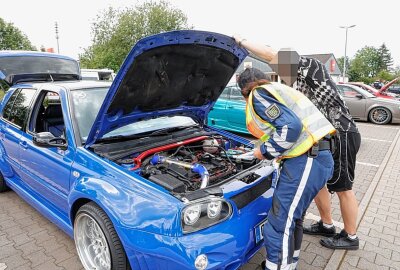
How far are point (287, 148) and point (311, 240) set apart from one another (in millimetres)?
1613

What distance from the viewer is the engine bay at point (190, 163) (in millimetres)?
2362

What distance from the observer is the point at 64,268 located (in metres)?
2.65

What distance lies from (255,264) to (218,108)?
578 centimetres

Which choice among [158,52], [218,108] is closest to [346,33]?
[218,108]

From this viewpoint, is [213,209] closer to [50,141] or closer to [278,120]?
[278,120]

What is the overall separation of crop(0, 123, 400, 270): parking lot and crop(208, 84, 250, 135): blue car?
3.49m

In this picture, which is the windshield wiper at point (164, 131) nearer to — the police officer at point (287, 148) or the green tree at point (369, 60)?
the police officer at point (287, 148)

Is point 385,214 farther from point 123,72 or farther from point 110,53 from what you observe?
point 110,53

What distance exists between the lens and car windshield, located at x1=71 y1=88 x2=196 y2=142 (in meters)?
2.81

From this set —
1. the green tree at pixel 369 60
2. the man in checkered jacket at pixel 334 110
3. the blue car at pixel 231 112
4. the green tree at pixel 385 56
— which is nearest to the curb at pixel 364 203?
the man in checkered jacket at pixel 334 110

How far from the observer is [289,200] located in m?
2.14

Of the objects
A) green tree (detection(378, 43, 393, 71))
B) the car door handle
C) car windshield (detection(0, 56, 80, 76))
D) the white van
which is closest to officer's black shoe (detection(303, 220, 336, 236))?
the car door handle

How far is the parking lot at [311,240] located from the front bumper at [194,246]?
780mm

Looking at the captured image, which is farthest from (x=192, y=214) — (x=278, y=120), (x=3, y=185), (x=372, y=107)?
(x=372, y=107)
